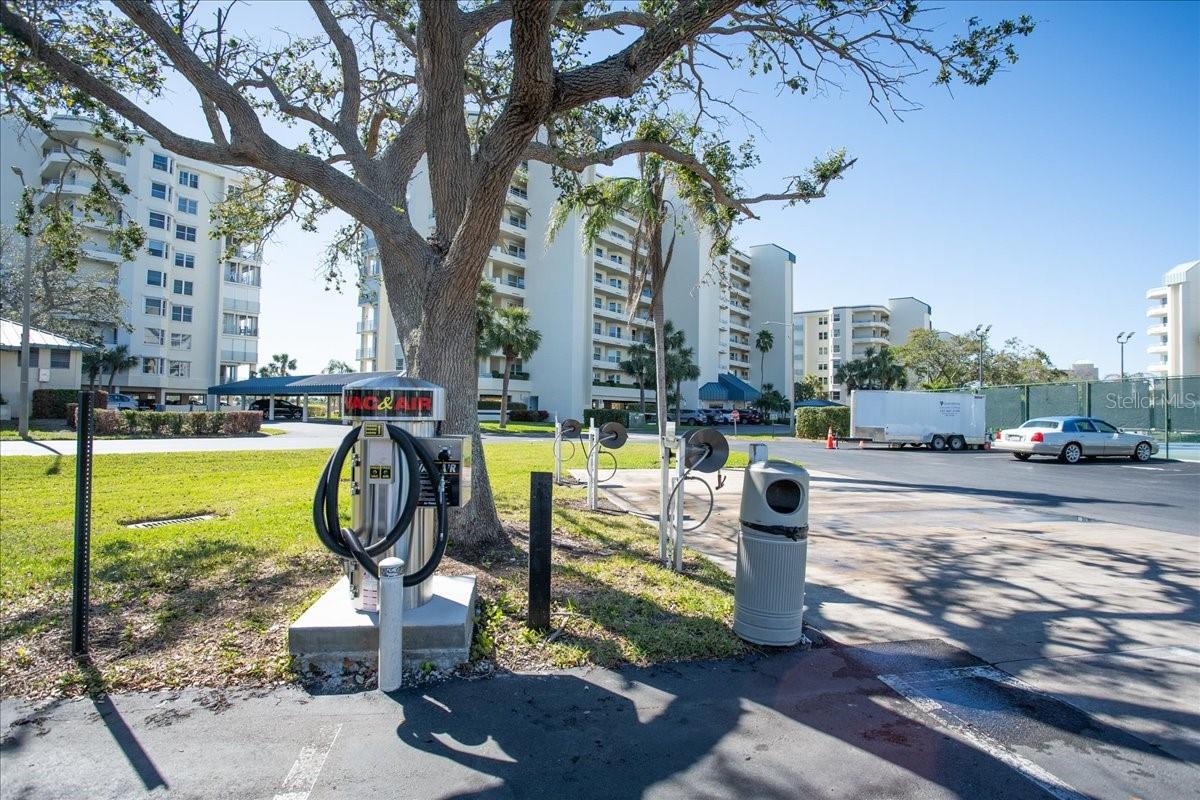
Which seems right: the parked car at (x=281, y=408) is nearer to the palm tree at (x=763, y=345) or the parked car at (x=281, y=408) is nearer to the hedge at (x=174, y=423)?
the hedge at (x=174, y=423)

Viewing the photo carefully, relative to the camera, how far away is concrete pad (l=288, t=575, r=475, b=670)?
3.68 m

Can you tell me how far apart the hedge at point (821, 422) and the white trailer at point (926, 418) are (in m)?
6.17

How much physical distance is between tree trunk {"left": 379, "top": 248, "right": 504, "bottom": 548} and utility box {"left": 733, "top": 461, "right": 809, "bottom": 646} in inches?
108

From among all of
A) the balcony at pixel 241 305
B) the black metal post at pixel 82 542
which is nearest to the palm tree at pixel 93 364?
the balcony at pixel 241 305

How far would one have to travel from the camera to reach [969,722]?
329 centimetres

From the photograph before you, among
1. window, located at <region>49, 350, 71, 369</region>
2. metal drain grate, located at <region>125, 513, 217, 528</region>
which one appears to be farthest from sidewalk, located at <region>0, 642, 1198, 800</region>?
window, located at <region>49, 350, 71, 369</region>

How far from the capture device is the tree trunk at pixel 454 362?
6062 mm

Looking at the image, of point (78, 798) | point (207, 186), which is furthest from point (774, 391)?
point (78, 798)

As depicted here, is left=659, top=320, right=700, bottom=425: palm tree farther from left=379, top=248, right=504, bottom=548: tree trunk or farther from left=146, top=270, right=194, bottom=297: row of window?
left=379, top=248, right=504, bottom=548: tree trunk

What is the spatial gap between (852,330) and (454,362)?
350ft

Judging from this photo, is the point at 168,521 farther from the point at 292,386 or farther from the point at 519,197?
the point at 519,197

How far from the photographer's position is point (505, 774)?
8.97 ft

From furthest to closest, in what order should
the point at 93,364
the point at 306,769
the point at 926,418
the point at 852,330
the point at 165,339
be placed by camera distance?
1. the point at 852,330
2. the point at 165,339
3. the point at 93,364
4. the point at 926,418
5. the point at 306,769

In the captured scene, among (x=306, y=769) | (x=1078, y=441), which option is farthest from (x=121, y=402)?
(x=1078, y=441)
